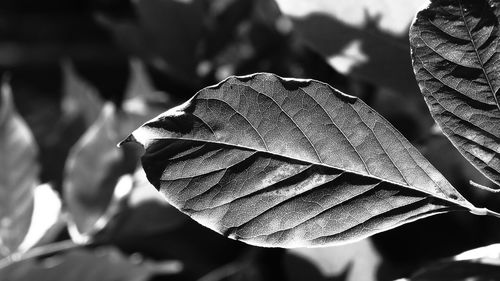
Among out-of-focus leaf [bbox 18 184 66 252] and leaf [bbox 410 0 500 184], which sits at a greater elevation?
leaf [bbox 410 0 500 184]

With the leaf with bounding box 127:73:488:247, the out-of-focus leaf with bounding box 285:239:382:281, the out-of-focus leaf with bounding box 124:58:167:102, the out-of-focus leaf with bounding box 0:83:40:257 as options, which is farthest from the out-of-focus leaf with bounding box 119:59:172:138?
the leaf with bounding box 127:73:488:247

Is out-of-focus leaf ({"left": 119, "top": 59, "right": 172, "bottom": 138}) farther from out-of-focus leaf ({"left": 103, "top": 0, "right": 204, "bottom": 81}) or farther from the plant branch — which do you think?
the plant branch

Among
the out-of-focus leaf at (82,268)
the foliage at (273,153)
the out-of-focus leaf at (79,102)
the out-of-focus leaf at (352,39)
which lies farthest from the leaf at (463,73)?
the out-of-focus leaf at (79,102)

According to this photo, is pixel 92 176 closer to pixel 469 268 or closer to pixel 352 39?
pixel 352 39

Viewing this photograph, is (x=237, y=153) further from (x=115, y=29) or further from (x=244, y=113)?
(x=115, y=29)

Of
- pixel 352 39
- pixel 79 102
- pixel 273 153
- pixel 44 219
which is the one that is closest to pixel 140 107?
pixel 79 102

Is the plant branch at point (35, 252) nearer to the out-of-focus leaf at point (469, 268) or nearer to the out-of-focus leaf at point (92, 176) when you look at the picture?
the out-of-focus leaf at point (92, 176)

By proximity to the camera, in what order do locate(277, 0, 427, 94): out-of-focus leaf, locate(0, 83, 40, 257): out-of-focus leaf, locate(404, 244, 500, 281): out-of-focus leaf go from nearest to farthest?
1. locate(404, 244, 500, 281): out-of-focus leaf
2. locate(277, 0, 427, 94): out-of-focus leaf
3. locate(0, 83, 40, 257): out-of-focus leaf
